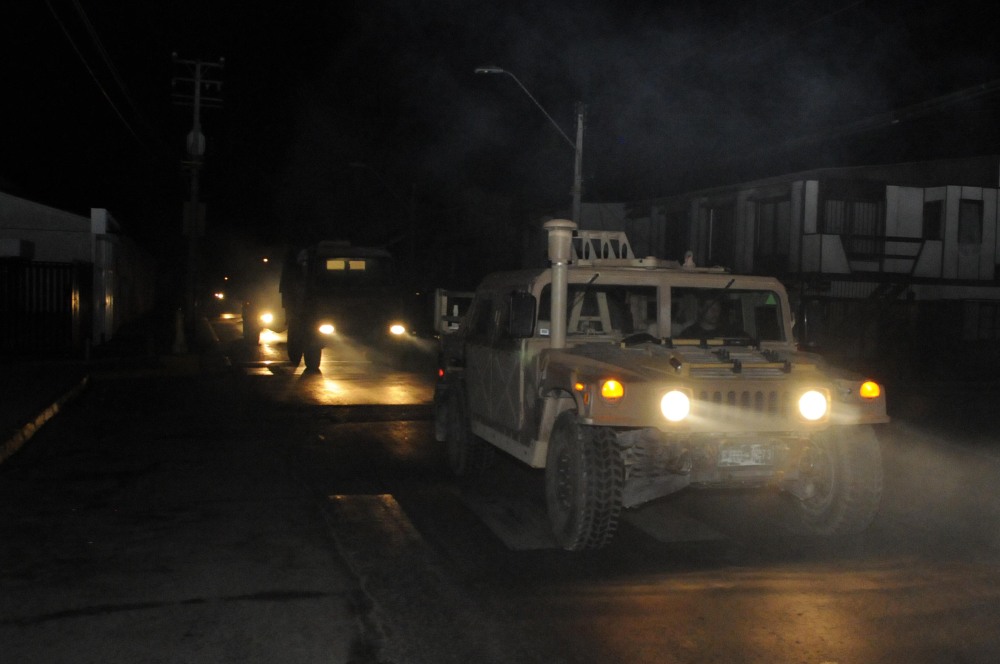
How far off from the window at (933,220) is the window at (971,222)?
2.39 feet

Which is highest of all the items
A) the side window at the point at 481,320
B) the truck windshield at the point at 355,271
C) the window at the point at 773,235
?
the window at the point at 773,235

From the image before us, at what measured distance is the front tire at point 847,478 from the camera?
6.73 metres

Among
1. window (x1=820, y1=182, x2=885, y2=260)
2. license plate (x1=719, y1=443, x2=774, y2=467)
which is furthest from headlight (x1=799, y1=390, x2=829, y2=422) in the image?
window (x1=820, y1=182, x2=885, y2=260)

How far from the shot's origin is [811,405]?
648 centimetres

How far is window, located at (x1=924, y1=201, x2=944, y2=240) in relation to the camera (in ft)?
95.2

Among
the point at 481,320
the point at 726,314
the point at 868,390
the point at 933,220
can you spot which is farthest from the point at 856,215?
the point at 868,390

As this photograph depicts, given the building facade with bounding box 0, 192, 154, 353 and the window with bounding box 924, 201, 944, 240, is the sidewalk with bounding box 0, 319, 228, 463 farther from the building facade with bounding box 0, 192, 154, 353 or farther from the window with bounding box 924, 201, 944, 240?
the window with bounding box 924, 201, 944, 240

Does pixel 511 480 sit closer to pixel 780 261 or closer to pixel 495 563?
→ pixel 495 563

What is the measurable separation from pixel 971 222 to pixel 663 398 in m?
26.8

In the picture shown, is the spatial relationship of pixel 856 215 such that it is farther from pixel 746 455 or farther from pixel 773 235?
pixel 746 455

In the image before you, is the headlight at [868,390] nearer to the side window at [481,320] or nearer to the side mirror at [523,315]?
the side mirror at [523,315]

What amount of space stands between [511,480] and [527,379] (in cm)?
211

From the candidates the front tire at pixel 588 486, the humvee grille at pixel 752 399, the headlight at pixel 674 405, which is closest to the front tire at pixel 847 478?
the humvee grille at pixel 752 399

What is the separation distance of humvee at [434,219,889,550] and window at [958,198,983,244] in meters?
24.1
